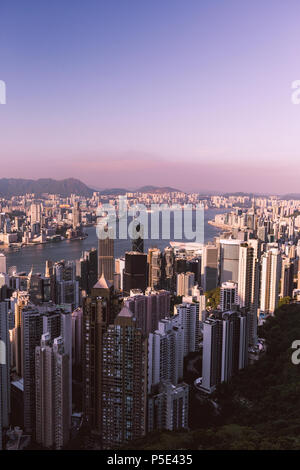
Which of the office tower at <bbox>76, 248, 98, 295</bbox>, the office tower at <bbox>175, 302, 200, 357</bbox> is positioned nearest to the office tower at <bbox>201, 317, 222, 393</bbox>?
the office tower at <bbox>175, 302, 200, 357</bbox>

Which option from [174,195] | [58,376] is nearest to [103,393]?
[58,376]

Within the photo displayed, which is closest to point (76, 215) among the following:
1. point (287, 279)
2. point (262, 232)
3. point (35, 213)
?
point (35, 213)

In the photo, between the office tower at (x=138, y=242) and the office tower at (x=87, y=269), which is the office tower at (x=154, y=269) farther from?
the office tower at (x=87, y=269)

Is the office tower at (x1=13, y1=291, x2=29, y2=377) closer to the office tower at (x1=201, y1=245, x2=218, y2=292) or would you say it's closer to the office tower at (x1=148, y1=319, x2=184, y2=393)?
the office tower at (x1=148, y1=319, x2=184, y2=393)

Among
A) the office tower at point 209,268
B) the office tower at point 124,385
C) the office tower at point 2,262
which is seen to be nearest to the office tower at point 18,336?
the office tower at point 124,385

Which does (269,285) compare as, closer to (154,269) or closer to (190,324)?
(154,269)

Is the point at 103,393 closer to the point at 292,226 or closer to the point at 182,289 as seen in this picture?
the point at 182,289
